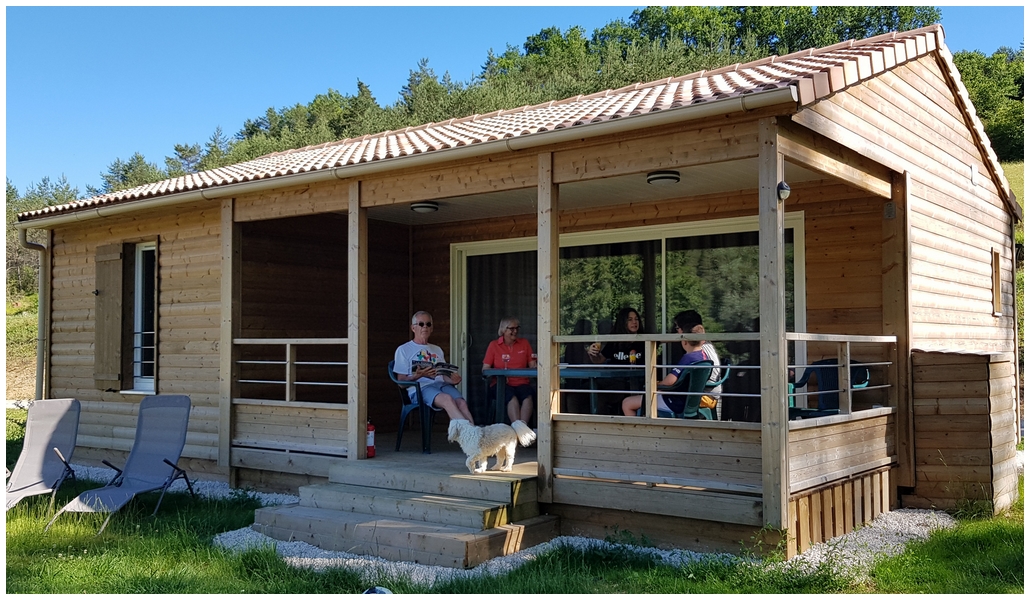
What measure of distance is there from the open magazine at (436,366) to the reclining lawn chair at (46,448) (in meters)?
2.87

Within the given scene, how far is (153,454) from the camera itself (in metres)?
7.26

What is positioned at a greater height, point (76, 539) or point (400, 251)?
point (400, 251)

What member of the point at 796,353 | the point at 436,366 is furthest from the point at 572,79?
the point at 436,366

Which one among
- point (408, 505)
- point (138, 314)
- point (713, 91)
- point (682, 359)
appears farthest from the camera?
point (138, 314)

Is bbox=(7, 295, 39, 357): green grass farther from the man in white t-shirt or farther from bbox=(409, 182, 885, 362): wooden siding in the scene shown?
bbox=(409, 182, 885, 362): wooden siding

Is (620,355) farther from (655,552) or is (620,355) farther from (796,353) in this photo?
(655,552)

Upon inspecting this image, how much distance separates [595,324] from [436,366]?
209cm

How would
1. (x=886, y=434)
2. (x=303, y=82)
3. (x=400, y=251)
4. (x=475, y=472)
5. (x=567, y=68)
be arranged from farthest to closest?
(x=303, y=82) → (x=567, y=68) → (x=400, y=251) → (x=886, y=434) → (x=475, y=472)

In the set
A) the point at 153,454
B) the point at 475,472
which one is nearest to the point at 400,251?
the point at 153,454

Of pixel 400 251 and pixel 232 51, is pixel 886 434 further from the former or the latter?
pixel 232 51

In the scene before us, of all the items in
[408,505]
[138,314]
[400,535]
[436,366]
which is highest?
[138,314]

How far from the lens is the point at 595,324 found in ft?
Answer: 28.6

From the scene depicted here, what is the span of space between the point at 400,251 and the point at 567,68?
62.8ft

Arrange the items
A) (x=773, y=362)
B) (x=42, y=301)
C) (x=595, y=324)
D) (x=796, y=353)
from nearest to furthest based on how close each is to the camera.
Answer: (x=773, y=362) < (x=796, y=353) < (x=595, y=324) < (x=42, y=301)
